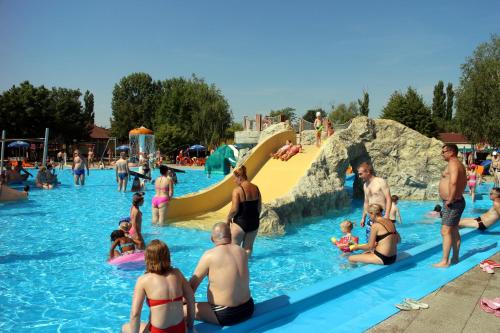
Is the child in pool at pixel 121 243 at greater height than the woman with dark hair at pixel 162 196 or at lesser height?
lesser

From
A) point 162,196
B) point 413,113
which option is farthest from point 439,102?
point 162,196

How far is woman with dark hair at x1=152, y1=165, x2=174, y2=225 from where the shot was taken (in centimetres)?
930

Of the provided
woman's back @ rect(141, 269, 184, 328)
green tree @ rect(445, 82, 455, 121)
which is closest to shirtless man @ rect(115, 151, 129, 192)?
woman's back @ rect(141, 269, 184, 328)

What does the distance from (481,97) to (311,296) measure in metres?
27.9

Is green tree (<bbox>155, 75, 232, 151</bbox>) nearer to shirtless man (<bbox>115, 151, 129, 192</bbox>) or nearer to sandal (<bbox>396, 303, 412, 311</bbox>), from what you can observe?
shirtless man (<bbox>115, 151, 129, 192</bbox>)

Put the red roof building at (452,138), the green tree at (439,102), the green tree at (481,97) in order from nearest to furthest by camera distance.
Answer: the green tree at (481,97) < the red roof building at (452,138) < the green tree at (439,102)

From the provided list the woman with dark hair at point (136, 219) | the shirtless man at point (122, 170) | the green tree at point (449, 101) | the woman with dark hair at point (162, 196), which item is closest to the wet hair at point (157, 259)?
the woman with dark hair at point (136, 219)

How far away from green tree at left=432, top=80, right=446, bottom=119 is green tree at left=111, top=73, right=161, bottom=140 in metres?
39.1

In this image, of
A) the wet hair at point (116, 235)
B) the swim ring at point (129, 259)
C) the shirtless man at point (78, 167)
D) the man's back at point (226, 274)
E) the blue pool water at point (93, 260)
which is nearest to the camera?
the man's back at point (226, 274)

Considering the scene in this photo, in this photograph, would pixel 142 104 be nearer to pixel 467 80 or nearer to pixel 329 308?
Answer: pixel 467 80

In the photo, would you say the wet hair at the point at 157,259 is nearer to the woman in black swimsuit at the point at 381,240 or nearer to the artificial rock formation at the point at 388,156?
the woman in black swimsuit at the point at 381,240

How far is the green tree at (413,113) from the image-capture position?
125 feet

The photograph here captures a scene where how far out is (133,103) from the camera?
55094mm

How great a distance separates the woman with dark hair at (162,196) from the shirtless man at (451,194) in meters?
5.92
